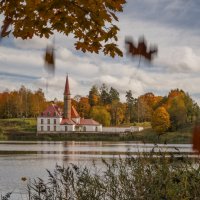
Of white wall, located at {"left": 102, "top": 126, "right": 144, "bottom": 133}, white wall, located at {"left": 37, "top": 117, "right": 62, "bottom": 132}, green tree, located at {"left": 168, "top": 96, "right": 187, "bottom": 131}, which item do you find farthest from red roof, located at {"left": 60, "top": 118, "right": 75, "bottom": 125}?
green tree, located at {"left": 168, "top": 96, "right": 187, "bottom": 131}

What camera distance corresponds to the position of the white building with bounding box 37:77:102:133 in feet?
361

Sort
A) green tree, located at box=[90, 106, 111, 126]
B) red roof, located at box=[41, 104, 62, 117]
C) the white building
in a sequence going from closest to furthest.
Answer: the white building
red roof, located at box=[41, 104, 62, 117]
green tree, located at box=[90, 106, 111, 126]

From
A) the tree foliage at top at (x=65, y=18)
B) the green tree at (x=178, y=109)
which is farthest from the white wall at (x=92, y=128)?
the tree foliage at top at (x=65, y=18)

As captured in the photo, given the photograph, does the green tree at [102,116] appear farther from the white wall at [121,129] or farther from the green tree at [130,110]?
the white wall at [121,129]

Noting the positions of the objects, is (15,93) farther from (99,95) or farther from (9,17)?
(9,17)

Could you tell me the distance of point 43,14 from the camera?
12.8ft

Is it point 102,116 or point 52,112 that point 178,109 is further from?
point 102,116

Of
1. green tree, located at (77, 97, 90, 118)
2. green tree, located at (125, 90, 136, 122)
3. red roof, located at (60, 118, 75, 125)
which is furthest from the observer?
green tree, located at (77, 97, 90, 118)

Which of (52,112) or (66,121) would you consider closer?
(66,121)

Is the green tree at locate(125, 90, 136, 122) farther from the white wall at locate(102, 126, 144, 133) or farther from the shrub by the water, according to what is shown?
the shrub by the water

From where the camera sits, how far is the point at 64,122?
111 metres

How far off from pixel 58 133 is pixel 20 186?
294 feet

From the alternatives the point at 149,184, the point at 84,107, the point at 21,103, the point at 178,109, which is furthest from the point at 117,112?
the point at 149,184

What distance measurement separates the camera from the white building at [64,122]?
110 meters
